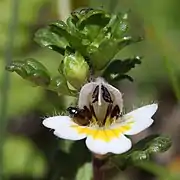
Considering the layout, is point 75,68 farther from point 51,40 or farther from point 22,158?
point 22,158

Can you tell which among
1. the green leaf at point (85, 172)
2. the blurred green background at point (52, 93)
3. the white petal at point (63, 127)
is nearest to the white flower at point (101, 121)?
the white petal at point (63, 127)

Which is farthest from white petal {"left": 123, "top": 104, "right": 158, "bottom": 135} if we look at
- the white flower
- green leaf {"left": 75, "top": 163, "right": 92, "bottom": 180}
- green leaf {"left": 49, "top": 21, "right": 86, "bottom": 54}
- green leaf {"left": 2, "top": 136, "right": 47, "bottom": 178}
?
Result: green leaf {"left": 2, "top": 136, "right": 47, "bottom": 178}

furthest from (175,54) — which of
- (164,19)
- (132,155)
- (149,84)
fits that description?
(132,155)

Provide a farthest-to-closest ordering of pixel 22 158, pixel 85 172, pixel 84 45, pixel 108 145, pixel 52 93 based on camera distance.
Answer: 1. pixel 52 93
2. pixel 22 158
3. pixel 85 172
4. pixel 84 45
5. pixel 108 145

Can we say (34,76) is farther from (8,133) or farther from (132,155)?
(8,133)

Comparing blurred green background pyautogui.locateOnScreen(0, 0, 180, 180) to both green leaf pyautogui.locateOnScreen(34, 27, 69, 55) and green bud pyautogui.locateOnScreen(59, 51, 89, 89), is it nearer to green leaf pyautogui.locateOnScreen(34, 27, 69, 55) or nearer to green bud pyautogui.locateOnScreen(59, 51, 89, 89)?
green leaf pyautogui.locateOnScreen(34, 27, 69, 55)

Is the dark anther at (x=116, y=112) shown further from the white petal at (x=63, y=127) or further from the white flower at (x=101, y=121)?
the white petal at (x=63, y=127)

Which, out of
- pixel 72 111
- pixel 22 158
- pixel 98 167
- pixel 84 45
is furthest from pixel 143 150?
pixel 22 158
